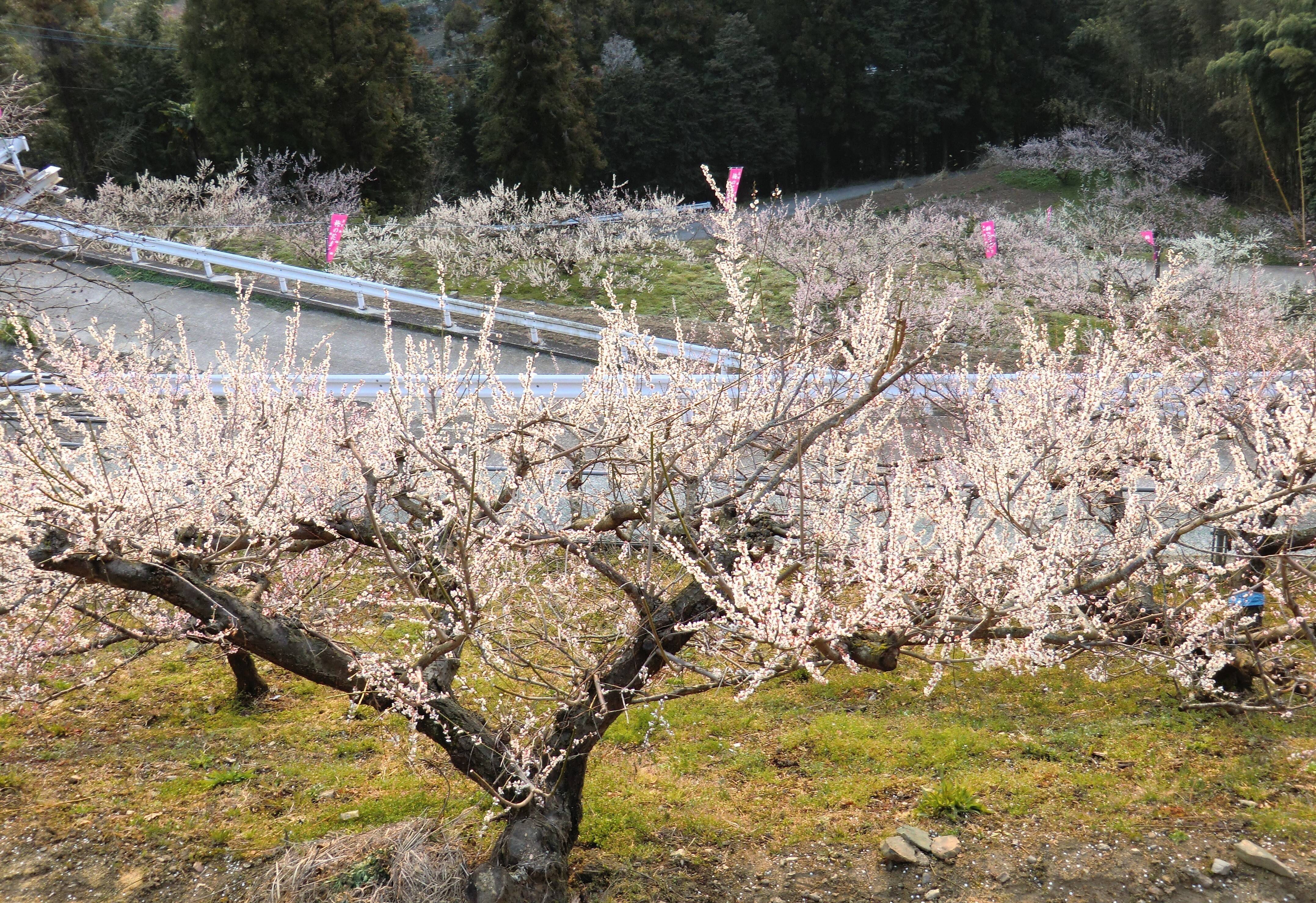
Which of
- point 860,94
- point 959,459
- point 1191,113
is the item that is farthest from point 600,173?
point 959,459

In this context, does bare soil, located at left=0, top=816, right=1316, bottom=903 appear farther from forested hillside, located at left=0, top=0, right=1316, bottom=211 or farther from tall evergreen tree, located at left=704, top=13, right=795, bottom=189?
tall evergreen tree, located at left=704, top=13, right=795, bottom=189

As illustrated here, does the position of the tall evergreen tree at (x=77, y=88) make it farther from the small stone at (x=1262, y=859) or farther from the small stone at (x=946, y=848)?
the small stone at (x=1262, y=859)

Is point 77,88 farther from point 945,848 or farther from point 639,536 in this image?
point 945,848

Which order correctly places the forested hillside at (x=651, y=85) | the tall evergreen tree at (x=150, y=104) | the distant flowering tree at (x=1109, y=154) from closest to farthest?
the forested hillside at (x=651, y=85), the tall evergreen tree at (x=150, y=104), the distant flowering tree at (x=1109, y=154)

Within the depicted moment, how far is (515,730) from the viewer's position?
183 inches

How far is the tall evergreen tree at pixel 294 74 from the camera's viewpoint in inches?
710

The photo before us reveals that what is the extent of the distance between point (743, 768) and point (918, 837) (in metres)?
1.07

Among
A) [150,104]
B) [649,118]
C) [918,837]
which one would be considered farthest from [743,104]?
[918,837]

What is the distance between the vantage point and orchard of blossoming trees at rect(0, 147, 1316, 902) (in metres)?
3.63

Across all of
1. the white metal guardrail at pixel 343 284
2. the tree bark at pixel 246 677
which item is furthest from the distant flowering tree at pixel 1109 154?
the tree bark at pixel 246 677

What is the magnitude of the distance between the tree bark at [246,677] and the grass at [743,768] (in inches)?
3.7

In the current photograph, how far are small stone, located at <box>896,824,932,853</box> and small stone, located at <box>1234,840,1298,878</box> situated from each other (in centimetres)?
125

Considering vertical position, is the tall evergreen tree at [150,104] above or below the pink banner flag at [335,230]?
above

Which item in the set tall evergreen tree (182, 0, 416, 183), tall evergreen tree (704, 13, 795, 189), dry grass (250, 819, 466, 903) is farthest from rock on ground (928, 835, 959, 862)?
tall evergreen tree (704, 13, 795, 189)
